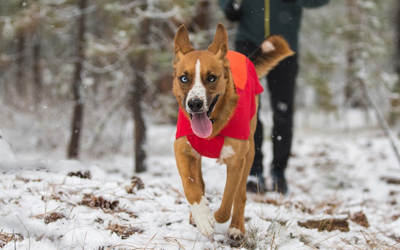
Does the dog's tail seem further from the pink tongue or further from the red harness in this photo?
the pink tongue

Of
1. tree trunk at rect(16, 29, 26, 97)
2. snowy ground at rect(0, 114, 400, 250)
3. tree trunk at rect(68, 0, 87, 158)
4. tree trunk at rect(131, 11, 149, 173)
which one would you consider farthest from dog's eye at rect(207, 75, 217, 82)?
tree trunk at rect(16, 29, 26, 97)

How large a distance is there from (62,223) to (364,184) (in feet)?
16.9

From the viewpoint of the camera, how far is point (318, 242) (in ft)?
7.54

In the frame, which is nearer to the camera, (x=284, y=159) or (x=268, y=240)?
(x=268, y=240)

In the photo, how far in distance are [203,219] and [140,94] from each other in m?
5.41

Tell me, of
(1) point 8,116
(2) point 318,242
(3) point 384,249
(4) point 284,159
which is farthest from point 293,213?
(1) point 8,116

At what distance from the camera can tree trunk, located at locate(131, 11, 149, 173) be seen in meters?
7.00

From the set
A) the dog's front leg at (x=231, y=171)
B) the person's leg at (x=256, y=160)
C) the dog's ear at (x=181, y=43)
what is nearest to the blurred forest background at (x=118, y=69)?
the person's leg at (x=256, y=160)

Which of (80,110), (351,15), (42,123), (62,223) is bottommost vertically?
(42,123)

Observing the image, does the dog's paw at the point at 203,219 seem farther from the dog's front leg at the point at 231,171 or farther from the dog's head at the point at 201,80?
the dog's head at the point at 201,80

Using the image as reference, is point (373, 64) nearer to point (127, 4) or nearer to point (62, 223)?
point (127, 4)

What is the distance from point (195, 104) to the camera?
2.03 meters

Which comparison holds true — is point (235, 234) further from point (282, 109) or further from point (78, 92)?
point (78, 92)

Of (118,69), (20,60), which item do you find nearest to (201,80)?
(118,69)
